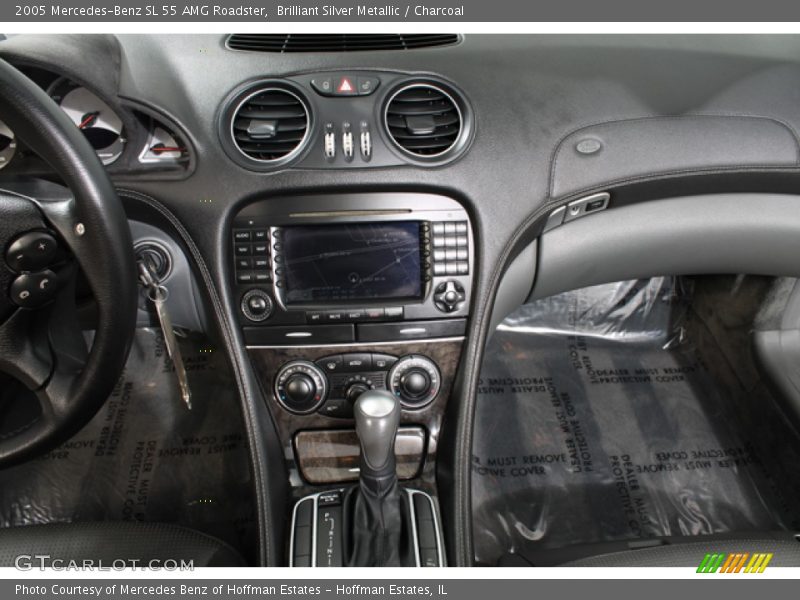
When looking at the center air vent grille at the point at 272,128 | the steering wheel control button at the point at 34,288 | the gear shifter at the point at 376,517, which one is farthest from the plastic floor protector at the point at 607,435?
the steering wheel control button at the point at 34,288

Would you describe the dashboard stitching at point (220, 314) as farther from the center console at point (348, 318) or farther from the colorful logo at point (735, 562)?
the colorful logo at point (735, 562)

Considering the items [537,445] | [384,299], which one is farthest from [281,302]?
[537,445]

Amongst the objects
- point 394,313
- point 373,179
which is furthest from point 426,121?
point 394,313

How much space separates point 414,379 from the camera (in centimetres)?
110

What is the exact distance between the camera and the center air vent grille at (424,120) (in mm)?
1066

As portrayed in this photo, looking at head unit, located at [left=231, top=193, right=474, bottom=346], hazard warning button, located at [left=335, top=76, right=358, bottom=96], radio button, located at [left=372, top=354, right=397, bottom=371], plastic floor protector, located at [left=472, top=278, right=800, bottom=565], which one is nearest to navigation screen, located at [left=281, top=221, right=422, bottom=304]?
head unit, located at [left=231, top=193, right=474, bottom=346]

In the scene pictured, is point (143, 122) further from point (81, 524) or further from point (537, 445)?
point (537, 445)

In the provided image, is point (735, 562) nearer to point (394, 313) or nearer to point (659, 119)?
point (394, 313)

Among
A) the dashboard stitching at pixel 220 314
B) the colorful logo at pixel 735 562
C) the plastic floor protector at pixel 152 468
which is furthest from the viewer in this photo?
the plastic floor protector at pixel 152 468

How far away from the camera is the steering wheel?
716 mm

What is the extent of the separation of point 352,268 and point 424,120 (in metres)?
0.30

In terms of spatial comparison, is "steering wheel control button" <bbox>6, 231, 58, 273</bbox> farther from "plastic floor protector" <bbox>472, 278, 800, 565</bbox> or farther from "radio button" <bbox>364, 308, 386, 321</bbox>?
"plastic floor protector" <bbox>472, 278, 800, 565</bbox>

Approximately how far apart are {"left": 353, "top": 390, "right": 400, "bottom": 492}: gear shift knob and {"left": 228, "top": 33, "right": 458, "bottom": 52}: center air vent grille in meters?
0.65

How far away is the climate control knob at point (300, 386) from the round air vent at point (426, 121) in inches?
17.1
